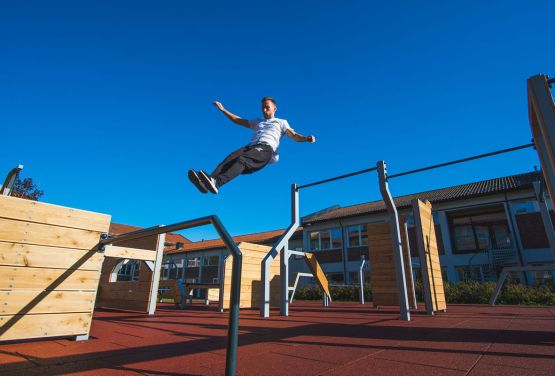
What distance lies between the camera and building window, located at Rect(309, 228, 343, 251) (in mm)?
24880

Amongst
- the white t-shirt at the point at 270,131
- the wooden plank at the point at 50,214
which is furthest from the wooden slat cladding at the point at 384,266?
the wooden plank at the point at 50,214

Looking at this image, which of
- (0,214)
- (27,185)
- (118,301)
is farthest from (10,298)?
(27,185)

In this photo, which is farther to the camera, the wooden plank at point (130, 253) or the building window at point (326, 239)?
the building window at point (326, 239)

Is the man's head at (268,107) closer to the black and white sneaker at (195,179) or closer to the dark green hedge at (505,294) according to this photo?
the black and white sneaker at (195,179)

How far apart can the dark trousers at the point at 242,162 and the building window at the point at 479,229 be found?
65.9 feet

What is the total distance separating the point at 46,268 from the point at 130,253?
2555mm

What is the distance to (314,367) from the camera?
6.58 ft

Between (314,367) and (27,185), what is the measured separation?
19.1 meters

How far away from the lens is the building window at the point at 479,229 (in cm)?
2023

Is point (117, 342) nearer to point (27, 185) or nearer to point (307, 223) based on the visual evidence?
point (27, 185)

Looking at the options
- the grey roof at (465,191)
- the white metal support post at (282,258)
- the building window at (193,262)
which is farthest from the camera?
the building window at (193,262)

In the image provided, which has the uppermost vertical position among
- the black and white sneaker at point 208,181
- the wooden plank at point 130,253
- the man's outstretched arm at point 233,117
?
the man's outstretched arm at point 233,117

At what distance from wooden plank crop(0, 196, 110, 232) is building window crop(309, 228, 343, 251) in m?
22.4

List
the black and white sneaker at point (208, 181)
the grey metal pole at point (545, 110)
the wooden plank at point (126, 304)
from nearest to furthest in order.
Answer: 1. the grey metal pole at point (545, 110)
2. the black and white sneaker at point (208, 181)
3. the wooden plank at point (126, 304)
